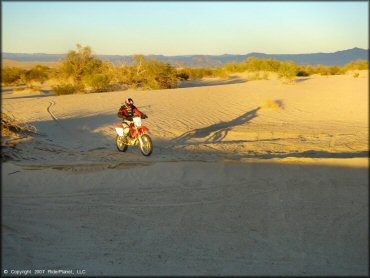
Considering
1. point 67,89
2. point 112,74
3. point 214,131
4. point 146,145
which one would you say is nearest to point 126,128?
point 146,145

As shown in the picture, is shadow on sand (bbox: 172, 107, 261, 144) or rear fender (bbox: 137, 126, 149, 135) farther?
shadow on sand (bbox: 172, 107, 261, 144)

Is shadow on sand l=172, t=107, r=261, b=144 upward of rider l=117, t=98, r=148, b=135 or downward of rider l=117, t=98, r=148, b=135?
downward

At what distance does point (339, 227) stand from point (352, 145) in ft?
22.9

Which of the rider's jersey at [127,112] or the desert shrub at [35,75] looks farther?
the desert shrub at [35,75]

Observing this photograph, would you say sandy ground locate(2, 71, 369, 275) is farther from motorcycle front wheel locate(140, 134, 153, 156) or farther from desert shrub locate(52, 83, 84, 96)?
desert shrub locate(52, 83, 84, 96)

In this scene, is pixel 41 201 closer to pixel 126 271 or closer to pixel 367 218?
pixel 126 271

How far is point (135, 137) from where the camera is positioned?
1020 centimetres

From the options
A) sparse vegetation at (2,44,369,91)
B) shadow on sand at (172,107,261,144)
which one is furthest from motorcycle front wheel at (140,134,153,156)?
sparse vegetation at (2,44,369,91)

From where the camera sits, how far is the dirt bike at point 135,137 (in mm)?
9871

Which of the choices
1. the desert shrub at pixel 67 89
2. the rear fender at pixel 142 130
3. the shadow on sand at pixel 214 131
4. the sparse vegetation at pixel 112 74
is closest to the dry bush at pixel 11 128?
the rear fender at pixel 142 130

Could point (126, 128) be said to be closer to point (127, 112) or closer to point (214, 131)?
point (127, 112)

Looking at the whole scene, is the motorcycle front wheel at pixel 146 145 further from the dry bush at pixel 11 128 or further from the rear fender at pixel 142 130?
the dry bush at pixel 11 128

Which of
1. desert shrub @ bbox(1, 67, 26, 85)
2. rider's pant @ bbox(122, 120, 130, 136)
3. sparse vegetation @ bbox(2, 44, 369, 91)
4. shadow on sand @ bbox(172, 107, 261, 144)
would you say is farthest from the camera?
desert shrub @ bbox(1, 67, 26, 85)

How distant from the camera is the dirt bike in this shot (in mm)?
9871
